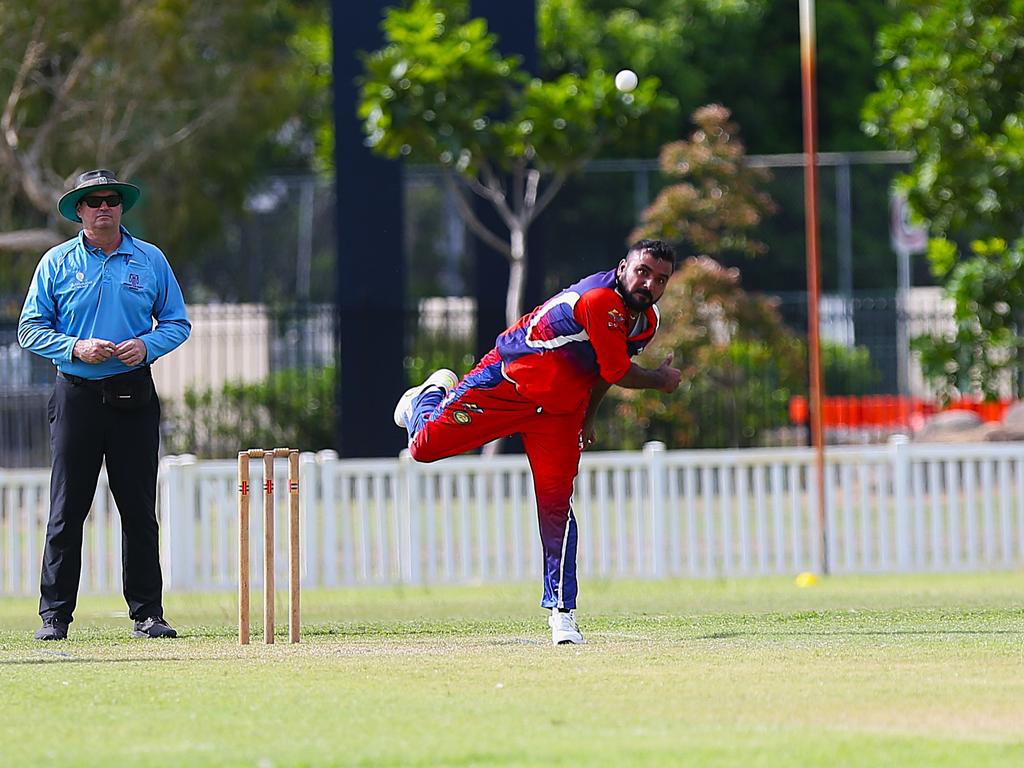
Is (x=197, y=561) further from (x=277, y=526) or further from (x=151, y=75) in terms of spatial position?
(x=151, y=75)

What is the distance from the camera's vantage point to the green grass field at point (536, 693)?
534 cm

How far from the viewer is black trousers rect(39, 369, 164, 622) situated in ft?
28.5

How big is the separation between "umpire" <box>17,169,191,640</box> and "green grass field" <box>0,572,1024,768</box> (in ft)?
1.14

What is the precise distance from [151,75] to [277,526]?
16260 mm

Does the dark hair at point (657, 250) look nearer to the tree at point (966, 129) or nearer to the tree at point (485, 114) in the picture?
the tree at point (966, 129)

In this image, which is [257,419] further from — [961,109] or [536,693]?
[536,693]

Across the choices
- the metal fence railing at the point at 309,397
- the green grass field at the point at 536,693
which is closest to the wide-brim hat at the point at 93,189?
the green grass field at the point at 536,693

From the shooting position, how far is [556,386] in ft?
27.3

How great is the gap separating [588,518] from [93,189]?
6.32m

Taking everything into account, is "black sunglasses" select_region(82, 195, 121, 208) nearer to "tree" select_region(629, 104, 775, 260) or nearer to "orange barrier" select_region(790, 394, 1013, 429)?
"tree" select_region(629, 104, 775, 260)

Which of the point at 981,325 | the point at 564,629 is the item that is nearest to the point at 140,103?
the point at 981,325

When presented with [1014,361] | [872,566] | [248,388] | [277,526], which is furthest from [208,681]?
[248,388]

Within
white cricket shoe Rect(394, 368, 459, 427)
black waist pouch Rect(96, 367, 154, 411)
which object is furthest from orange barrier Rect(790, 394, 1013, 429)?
black waist pouch Rect(96, 367, 154, 411)

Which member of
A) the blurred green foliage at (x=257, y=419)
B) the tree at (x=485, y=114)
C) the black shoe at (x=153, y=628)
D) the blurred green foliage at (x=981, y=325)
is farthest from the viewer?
the blurred green foliage at (x=257, y=419)
